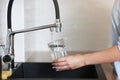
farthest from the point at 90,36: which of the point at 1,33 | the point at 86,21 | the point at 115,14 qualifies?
the point at 1,33

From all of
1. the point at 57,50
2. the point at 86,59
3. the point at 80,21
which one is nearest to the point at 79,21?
the point at 80,21

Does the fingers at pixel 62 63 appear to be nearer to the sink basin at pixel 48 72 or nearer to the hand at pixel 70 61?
the hand at pixel 70 61

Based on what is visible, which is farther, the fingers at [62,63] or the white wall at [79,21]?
the white wall at [79,21]

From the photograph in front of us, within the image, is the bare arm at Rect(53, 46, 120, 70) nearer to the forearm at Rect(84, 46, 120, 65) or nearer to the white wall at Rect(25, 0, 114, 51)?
the forearm at Rect(84, 46, 120, 65)

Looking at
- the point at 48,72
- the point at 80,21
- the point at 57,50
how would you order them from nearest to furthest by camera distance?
the point at 57,50 → the point at 48,72 → the point at 80,21

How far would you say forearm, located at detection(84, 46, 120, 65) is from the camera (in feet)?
3.36

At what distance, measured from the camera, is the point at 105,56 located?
1.03 m

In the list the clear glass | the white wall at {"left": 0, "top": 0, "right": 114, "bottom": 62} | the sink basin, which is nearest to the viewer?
the clear glass

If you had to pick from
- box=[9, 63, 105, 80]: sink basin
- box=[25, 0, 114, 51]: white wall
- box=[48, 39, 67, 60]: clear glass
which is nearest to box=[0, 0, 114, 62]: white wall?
box=[25, 0, 114, 51]: white wall

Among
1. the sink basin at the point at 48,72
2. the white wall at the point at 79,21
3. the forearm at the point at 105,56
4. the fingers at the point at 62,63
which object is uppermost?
the white wall at the point at 79,21

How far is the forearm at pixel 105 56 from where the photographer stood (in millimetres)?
1024

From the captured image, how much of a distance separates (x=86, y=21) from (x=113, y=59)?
2.49 feet

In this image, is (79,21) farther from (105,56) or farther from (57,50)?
(105,56)

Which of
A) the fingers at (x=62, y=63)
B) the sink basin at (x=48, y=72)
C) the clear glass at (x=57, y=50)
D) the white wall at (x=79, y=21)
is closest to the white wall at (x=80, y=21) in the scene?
the white wall at (x=79, y=21)
